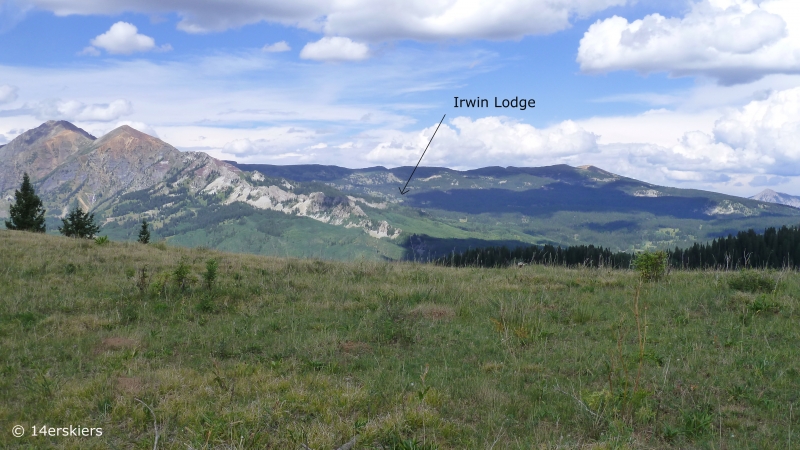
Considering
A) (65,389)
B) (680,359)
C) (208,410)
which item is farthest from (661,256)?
(65,389)

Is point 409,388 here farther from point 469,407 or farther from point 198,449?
point 198,449

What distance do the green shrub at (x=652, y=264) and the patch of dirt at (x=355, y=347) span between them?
11111mm

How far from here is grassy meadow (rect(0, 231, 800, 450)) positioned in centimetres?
706

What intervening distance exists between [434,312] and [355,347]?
3.24 m

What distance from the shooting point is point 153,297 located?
47.6 feet

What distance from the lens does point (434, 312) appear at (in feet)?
44.3

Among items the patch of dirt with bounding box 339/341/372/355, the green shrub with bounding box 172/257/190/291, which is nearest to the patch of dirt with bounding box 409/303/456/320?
the patch of dirt with bounding box 339/341/372/355

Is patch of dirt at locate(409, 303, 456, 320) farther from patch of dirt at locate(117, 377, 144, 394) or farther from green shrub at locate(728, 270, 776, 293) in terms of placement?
green shrub at locate(728, 270, 776, 293)

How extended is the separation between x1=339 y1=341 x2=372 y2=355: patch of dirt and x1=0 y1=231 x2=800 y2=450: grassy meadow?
5cm

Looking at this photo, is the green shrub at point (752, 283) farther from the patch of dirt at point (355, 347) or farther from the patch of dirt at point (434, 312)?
the patch of dirt at point (355, 347)

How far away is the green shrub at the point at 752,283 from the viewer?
581 inches

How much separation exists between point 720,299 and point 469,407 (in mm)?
9706

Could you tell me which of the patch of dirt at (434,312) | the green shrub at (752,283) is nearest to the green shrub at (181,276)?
the patch of dirt at (434,312)

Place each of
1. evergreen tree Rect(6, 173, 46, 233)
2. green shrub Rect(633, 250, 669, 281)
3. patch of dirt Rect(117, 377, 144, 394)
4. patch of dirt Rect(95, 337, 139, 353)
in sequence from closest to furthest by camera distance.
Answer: patch of dirt Rect(117, 377, 144, 394) < patch of dirt Rect(95, 337, 139, 353) < green shrub Rect(633, 250, 669, 281) < evergreen tree Rect(6, 173, 46, 233)
